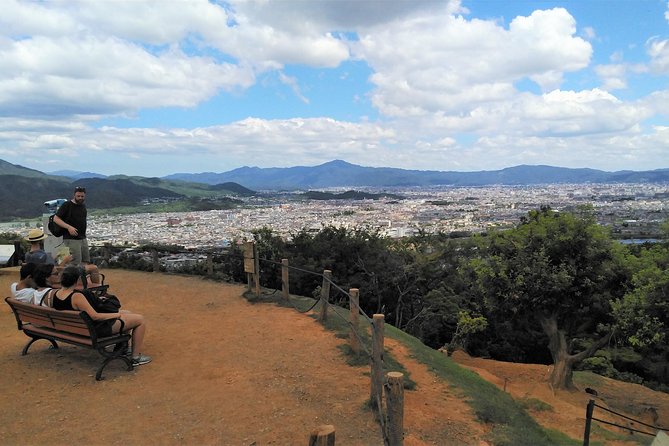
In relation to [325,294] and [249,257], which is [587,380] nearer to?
[325,294]

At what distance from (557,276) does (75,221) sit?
1065 centimetres

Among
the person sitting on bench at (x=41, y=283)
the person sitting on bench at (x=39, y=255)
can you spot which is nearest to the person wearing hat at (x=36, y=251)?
the person sitting on bench at (x=39, y=255)

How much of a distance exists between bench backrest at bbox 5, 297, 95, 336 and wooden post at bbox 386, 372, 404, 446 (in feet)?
12.4

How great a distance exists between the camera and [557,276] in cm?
1088

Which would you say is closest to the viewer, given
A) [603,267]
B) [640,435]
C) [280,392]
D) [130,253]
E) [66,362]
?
[280,392]

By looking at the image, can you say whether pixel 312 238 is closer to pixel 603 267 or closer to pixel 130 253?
pixel 130 253

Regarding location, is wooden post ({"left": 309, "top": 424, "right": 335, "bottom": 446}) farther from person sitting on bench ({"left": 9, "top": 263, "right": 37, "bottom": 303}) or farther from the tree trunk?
the tree trunk

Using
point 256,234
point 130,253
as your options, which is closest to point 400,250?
point 256,234

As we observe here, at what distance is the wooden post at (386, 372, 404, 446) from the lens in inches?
151

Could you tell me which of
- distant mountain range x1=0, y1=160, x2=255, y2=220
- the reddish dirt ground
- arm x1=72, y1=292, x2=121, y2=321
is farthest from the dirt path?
distant mountain range x1=0, y1=160, x2=255, y2=220

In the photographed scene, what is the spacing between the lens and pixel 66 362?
6238 mm

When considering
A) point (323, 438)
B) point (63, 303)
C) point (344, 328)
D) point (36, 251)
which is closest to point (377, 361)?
point (323, 438)

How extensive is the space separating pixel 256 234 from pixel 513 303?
35.3ft

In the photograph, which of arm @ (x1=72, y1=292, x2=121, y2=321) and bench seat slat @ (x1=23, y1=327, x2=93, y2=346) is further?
bench seat slat @ (x1=23, y1=327, x2=93, y2=346)
